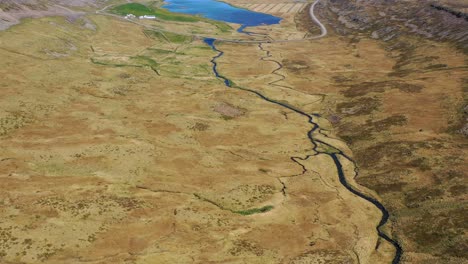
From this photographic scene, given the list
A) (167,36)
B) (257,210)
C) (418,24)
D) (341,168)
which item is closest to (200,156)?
(257,210)

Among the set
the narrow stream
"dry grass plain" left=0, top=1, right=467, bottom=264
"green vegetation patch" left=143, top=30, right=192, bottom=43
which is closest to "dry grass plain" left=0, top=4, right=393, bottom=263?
"dry grass plain" left=0, top=1, right=467, bottom=264

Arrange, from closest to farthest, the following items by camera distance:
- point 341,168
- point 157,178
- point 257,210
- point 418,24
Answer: point 257,210 < point 157,178 < point 341,168 < point 418,24

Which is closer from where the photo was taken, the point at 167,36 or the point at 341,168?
the point at 341,168

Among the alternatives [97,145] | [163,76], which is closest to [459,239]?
[97,145]

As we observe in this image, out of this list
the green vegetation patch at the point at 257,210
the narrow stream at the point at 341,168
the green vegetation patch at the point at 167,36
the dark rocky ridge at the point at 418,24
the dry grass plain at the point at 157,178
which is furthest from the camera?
the green vegetation patch at the point at 167,36

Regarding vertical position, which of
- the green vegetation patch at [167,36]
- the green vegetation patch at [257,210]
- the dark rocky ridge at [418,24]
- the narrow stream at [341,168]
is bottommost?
the green vegetation patch at [167,36]

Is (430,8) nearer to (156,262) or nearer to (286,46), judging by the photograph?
(286,46)

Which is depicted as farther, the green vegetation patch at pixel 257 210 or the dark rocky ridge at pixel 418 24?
the dark rocky ridge at pixel 418 24

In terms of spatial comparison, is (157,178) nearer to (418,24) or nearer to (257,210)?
(257,210)

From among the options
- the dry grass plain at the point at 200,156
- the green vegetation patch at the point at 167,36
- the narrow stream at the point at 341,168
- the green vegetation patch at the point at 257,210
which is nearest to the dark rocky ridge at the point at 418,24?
the dry grass plain at the point at 200,156

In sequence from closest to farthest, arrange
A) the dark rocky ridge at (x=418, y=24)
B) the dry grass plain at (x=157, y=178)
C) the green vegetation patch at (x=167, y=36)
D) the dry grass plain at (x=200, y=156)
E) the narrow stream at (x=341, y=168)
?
1. the dry grass plain at (x=157, y=178)
2. the dry grass plain at (x=200, y=156)
3. the narrow stream at (x=341, y=168)
4. the dark rocky ridge at (x=418, y=24)
5. the green vegetation patch at (x=167, y=36)

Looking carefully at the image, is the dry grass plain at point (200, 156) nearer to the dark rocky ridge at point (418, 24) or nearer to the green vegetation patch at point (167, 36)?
the dark rocky ridge at point (418, 24)
